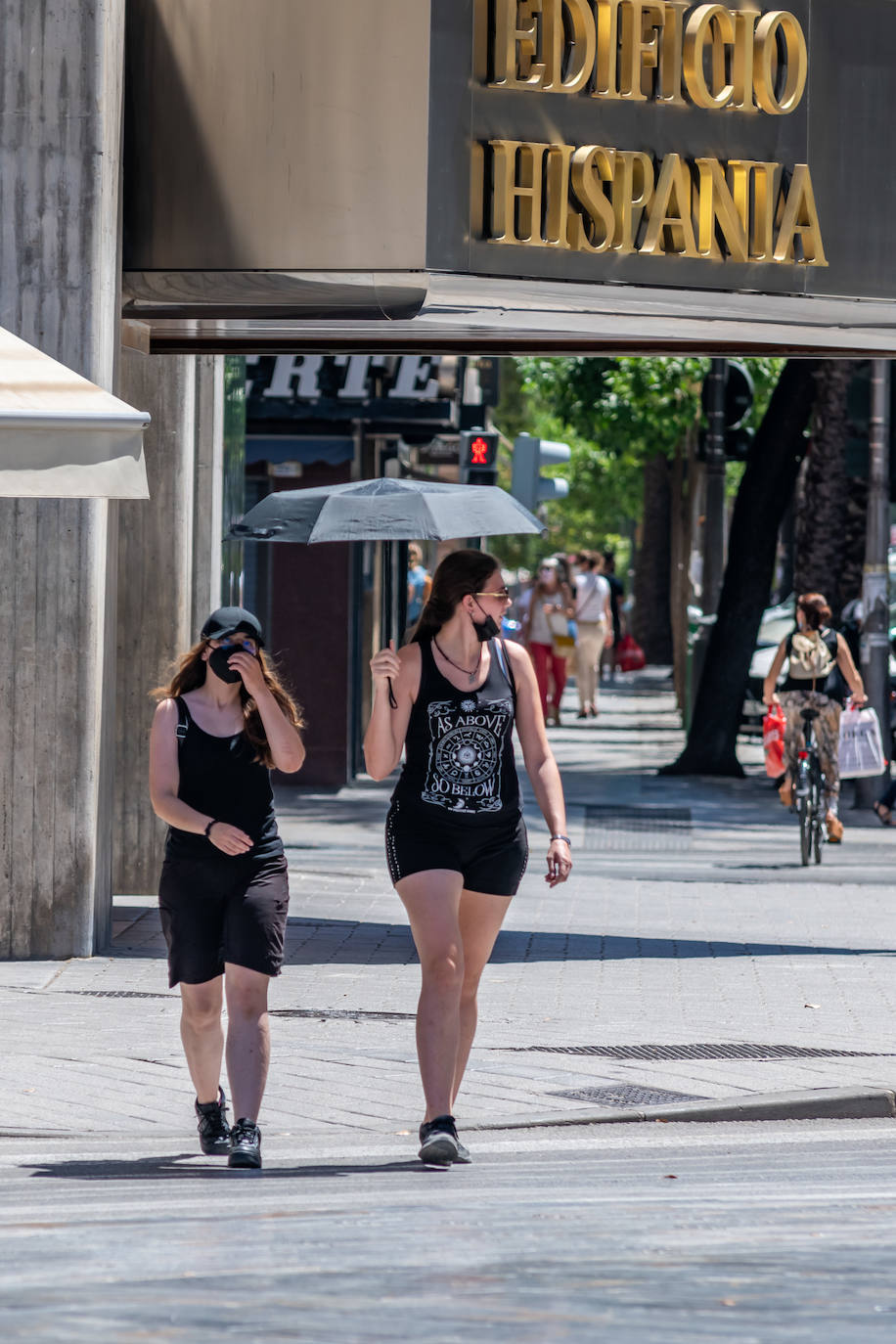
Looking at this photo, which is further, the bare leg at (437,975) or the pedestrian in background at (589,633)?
the pedestrian in background at (589,633)

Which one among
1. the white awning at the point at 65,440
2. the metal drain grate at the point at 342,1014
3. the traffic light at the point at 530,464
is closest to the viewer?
the white awning at the point at 65,440

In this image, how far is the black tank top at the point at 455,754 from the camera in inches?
267

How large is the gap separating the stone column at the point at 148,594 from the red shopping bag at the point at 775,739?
4.54 meters

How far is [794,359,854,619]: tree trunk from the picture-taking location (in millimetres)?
21172

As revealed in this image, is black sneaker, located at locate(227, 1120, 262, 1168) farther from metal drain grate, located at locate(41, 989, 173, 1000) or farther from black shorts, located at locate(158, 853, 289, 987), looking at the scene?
metal drain grate, located at locate(41, 989, 173, 1000)

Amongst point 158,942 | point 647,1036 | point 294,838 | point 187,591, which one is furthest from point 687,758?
point 647,1036

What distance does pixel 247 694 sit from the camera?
6730 mm

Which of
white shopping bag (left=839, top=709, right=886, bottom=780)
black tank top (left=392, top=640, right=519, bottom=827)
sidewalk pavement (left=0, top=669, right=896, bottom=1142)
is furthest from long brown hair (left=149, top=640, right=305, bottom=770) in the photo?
white shopping bag (left=839, top=709, right=886, bottom=780)

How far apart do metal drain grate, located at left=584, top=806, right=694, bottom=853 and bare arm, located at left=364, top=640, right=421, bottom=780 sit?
29.2 feet

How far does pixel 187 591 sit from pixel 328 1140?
19.2 feet

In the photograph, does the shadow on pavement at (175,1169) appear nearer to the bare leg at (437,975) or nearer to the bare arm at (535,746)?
the bare leg at (437,975)

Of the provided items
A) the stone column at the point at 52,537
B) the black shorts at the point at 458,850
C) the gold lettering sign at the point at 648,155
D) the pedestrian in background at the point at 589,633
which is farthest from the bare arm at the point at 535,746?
the pedestrian in background at the point at 589,633

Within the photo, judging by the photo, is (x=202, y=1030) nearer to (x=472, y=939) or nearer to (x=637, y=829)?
(x=472, y=939)

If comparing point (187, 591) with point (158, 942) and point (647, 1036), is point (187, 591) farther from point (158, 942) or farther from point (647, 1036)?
point (647, 1036)
